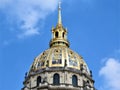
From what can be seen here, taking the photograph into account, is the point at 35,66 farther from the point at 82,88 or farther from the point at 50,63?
the point at 82,88

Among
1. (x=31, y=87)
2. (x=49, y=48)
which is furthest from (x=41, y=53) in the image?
(x=31, y=87)

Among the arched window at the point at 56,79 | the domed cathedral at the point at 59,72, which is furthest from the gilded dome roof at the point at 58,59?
the arched window at the point at 56,79

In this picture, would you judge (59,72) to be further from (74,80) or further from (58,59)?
(74,80)

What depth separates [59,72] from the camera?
11019cm

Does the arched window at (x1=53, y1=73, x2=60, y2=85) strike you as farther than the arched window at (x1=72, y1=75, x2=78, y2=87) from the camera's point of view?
No

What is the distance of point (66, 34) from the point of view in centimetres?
12056

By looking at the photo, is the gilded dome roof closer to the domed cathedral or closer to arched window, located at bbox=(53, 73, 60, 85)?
the domed cathedral

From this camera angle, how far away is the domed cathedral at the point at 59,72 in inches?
4281

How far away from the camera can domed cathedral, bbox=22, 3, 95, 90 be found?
10875 centimetres

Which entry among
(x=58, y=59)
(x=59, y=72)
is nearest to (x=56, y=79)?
(x=59, y=72)

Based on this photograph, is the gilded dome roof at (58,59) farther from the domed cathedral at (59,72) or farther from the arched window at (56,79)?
the arched window at (56,79)

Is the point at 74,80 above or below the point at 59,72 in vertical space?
below

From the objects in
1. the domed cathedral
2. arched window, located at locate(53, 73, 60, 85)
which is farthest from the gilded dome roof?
arched window, located at locate(53, 73, 60, 85)

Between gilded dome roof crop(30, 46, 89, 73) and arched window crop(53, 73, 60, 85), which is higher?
gilded dome roof crop(30, 46, 89, 73)
